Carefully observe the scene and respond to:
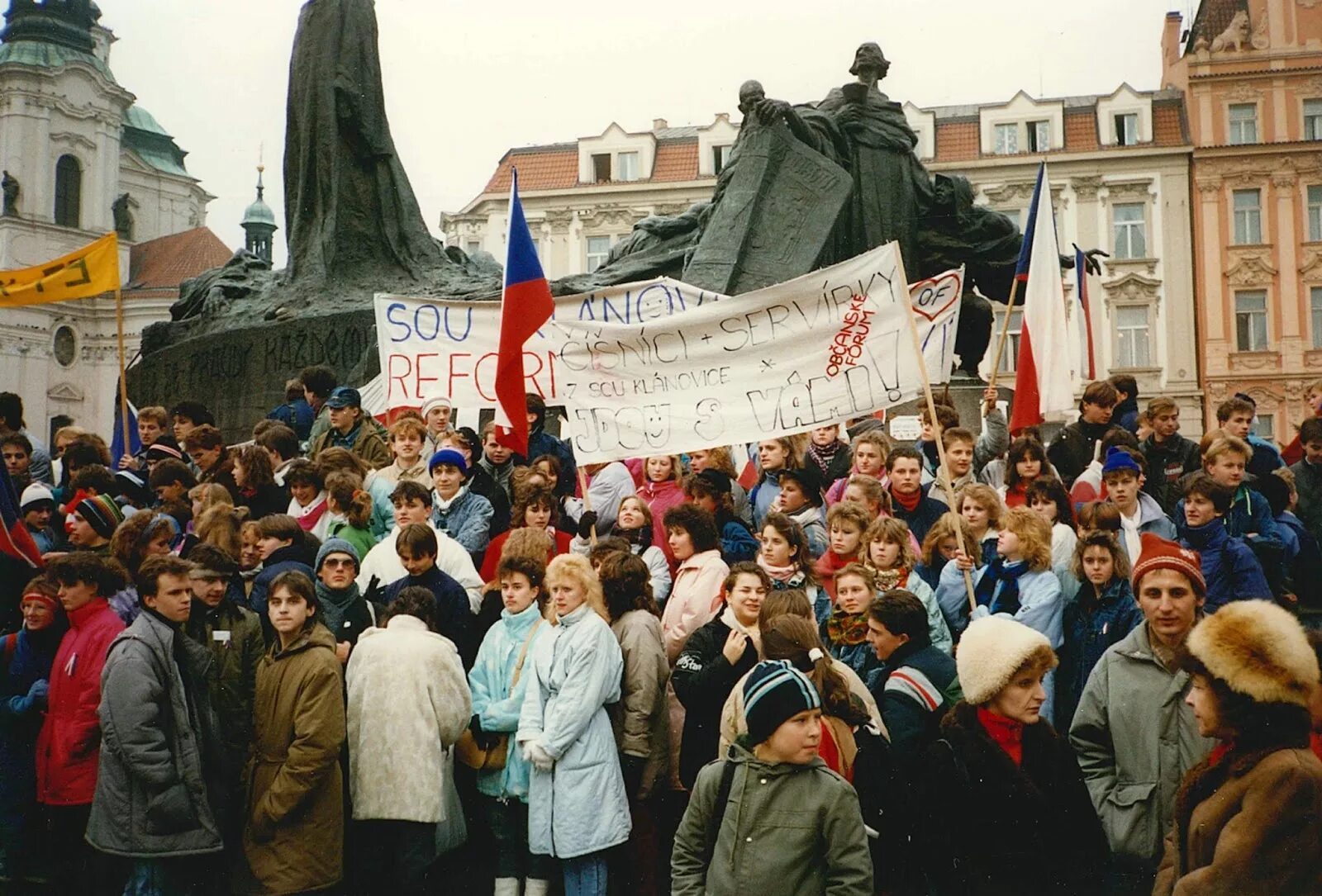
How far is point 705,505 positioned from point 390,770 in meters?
2.36

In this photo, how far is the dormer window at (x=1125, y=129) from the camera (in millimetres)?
44438

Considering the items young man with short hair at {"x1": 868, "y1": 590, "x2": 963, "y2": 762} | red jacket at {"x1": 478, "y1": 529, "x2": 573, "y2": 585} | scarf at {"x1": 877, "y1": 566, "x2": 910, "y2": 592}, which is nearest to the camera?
young man with short hair at {"x1": 868, "y1": 590, "x2": 963, "y2": 762}

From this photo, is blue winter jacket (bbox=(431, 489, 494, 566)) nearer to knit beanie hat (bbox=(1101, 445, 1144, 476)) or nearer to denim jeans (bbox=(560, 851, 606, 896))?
denim jeans (bbox=(560, 851, 606, 896))

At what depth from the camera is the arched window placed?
7206 centimetres

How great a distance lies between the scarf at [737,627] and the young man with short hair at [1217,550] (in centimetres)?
217

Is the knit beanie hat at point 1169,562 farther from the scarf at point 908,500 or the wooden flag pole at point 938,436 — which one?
the scarf at point 908,500

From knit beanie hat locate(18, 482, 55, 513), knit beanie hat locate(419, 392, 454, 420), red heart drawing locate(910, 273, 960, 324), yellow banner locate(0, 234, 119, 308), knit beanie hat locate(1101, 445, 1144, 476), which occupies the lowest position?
knit beanie hat locate(18, 482, 55, 513)

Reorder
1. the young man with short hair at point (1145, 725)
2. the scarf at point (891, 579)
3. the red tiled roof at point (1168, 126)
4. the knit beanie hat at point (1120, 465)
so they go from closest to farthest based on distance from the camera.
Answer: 1. the young man with short hair at point (1145, 725)
2. the scarf at point (891, 579)
3. the knit beanie hat at point (1120, 465)
4. the red tiled roof at point (1168, 126)

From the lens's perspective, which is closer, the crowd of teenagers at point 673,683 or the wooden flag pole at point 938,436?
the crowd of teenagers at point 673,683

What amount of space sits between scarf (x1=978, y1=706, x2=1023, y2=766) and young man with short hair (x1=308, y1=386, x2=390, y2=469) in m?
5.64

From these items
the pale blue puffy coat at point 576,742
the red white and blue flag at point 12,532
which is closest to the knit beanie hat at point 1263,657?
the pale blue puffy coat at point 576,742

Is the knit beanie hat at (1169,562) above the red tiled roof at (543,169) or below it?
below

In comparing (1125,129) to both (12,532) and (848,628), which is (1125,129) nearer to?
(848,628)

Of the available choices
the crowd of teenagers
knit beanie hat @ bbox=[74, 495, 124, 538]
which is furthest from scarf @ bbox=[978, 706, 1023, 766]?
knit beanie hat @ bbox=[74, 495, 124, 538]
